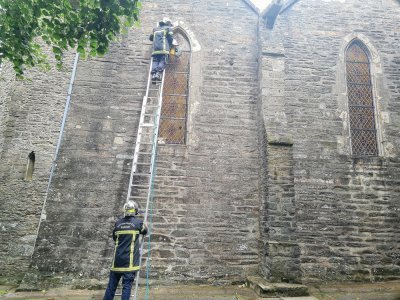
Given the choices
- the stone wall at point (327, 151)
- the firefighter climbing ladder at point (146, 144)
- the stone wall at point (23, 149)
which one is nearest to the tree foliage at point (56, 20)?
the stone wall at point (23, 149)

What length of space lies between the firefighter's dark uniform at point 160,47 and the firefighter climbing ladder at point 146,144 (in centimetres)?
17

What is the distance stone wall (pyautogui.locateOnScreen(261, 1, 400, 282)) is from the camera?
6066mm

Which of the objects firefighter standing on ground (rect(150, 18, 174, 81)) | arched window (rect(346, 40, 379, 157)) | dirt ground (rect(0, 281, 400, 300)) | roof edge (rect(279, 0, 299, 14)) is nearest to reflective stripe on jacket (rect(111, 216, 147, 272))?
dirt ground (rect(0, 281, 400, 300))

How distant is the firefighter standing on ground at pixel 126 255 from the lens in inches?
163

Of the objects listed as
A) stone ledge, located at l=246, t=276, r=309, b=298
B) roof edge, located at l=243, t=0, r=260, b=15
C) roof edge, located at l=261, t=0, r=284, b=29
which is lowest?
stone ledge, located at l=246, t=276, r=309, b=298

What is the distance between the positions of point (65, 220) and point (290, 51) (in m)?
6.83

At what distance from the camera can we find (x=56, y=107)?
265 inches

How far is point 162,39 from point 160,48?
248mm

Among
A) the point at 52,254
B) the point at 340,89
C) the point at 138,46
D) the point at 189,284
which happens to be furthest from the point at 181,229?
the point at 340,89

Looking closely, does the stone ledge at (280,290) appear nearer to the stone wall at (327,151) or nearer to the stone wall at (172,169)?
the stone wall at (327,151)

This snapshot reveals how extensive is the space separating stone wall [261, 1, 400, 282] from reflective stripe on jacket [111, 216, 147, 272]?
264cm

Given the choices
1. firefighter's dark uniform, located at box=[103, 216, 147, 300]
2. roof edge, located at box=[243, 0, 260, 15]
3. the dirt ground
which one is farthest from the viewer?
roof edge, located at box=[243, 0, 260, 15]

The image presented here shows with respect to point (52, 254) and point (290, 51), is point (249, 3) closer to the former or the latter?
point (290, 51)

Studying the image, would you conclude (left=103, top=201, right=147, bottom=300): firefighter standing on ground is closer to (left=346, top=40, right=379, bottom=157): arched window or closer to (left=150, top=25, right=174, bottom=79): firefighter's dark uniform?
(left=150, top=25, right=174, bottom=79): firefighter's dark uniform
